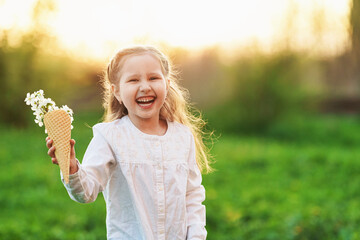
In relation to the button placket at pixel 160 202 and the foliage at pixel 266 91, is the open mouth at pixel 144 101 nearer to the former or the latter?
the button placket at pixel 160 202

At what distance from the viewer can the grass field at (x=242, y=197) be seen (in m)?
5.03

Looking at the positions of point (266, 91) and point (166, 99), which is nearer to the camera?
point (166, 99)

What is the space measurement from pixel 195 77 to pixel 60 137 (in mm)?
15503

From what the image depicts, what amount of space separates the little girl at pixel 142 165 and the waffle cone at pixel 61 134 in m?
0.14

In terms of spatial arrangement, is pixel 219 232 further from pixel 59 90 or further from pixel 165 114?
pixel 59 90

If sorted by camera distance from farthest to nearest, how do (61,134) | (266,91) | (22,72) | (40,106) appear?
(266,91), (22,72), (40,106), (61,134)

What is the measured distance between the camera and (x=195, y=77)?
1709 centimetres

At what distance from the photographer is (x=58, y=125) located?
5.75 feet

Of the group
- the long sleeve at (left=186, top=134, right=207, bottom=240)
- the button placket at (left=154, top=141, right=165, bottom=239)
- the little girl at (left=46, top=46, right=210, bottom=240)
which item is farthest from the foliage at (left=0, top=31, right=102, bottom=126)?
the button placket at (left=154, top=141, right=165, bottom=239)

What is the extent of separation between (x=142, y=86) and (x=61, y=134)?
44 cm

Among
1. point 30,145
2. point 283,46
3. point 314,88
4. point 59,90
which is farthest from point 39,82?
point 314,88

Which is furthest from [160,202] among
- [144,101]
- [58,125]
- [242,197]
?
[242,197]

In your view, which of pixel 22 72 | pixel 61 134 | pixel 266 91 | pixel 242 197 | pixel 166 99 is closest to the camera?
pixel 61 134

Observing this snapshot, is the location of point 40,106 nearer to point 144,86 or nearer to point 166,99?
point 144,86
